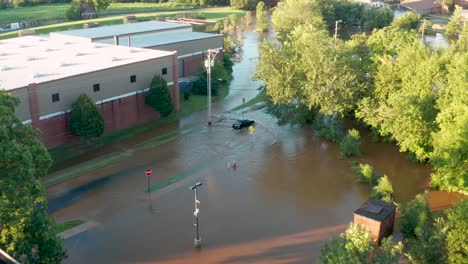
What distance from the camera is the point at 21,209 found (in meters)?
18.8

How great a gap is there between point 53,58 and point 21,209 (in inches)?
1099

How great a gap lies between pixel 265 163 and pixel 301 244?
1102 cm

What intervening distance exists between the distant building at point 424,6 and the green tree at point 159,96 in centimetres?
9837

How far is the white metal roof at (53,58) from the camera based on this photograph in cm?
3688

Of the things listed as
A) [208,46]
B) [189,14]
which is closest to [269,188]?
[208,46]

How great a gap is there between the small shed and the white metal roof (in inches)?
917

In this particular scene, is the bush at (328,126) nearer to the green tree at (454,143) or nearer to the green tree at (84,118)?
the green tree at (454,143)

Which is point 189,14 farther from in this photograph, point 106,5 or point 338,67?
point 338,67

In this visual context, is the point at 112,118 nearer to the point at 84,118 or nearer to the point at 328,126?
the point at 84,118

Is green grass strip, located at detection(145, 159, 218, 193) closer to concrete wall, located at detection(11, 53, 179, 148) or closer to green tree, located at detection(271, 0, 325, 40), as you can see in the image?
concrete wall, located at detection(11, 53, 179, 148)

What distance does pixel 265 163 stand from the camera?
3569 centimetres

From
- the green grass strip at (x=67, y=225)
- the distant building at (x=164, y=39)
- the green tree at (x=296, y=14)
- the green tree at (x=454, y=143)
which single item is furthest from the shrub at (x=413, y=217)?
the green tree at (x=296, y=14)

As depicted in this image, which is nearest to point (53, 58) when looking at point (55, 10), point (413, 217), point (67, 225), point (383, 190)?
point (67, 225)

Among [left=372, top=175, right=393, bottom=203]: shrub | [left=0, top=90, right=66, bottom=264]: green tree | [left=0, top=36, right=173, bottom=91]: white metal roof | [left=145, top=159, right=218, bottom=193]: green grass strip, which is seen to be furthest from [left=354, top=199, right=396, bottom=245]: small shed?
[left=0, top=36, right=173, bottom=91]: white metal roof
